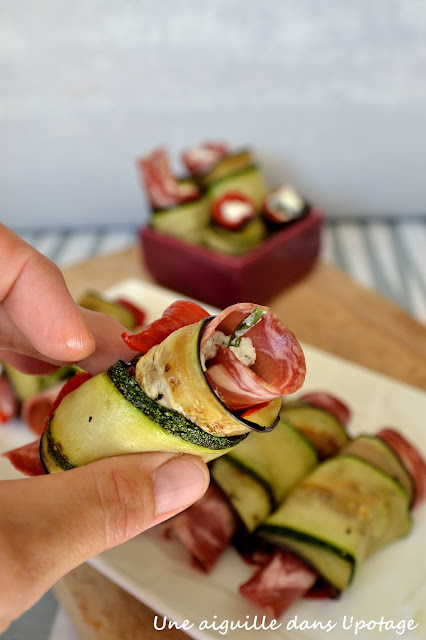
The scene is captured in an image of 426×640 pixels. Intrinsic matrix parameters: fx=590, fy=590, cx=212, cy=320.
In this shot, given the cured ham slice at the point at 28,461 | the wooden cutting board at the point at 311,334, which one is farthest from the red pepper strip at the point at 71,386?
the wooden cutting board at the point at 311,334

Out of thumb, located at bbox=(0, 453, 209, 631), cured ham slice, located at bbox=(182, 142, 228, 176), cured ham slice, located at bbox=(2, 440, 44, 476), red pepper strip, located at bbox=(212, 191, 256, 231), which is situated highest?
thumb, located at bbox=(0, 453, 209, 631)

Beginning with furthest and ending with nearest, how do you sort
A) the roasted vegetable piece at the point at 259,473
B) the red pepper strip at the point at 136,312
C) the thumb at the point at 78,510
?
the red pepper strip at the point at 136,312, the roasted vegetable piece at the point at 259,473, the thumb at the point at 78,510

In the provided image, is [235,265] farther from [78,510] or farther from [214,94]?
[78,510]

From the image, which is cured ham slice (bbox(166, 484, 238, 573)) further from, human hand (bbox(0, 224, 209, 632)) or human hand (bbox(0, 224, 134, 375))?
human hand (bbox(0, 224, 134, 375))

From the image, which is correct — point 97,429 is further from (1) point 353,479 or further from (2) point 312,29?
(2) point 312,29

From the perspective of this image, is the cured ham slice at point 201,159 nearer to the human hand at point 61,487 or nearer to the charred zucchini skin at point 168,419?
the human hand at point 61,487

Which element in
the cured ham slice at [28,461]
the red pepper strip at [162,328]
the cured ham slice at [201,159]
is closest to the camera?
the red pepper strip at [162,328]

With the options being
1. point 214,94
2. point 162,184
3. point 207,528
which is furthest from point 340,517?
point 214,94

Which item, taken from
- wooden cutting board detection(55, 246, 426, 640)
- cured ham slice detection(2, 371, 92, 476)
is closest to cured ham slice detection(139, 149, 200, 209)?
wooden cutting board detection(55, 246, 426, 640)
